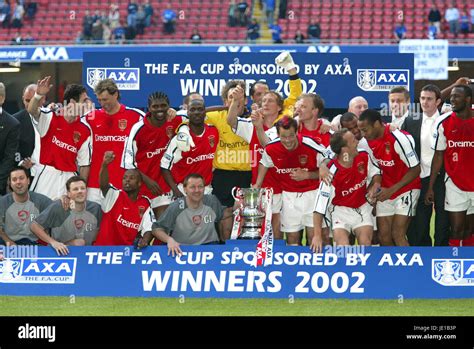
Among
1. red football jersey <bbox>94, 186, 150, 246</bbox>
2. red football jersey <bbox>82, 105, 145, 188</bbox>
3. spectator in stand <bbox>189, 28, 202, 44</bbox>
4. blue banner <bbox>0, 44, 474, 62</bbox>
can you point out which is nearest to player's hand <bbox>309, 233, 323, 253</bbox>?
red football jersey <bbox>94, 186, 150, 246</bbox>

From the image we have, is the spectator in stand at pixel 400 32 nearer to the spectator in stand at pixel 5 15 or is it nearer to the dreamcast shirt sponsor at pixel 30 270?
the spectator in stand at pixel 5 15

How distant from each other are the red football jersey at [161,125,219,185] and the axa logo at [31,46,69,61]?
58.1ft

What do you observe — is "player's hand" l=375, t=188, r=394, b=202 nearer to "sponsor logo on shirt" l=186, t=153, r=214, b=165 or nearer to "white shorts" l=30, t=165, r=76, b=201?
"sponsor logo on shirt" l=186, t=153, r=214, b=165

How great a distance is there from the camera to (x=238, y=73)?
12.5 m

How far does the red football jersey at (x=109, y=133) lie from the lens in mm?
10945

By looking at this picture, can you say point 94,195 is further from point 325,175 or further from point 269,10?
point 269,10

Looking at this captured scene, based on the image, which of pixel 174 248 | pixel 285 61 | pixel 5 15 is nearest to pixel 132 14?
pixel 5 15

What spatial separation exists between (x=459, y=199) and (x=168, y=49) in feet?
57.0

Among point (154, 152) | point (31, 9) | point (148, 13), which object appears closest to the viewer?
point (154, 152)

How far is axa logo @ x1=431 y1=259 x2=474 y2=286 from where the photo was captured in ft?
31.0

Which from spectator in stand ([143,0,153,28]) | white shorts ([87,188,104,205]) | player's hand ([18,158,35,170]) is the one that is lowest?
white shorts ([87,188,104,205])

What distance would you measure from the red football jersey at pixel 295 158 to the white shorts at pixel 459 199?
144 cm

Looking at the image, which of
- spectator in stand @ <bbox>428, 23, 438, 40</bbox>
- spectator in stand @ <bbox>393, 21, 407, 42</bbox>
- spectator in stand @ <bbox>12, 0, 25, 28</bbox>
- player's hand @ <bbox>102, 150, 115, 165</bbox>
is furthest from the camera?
spectator in stand @ <bbox>12, 0, 25, 28</bbox>

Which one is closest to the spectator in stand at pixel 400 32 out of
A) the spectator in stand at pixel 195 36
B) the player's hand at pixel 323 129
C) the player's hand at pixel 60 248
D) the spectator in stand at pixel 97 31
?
the spectator in stand at pixel 195 36
